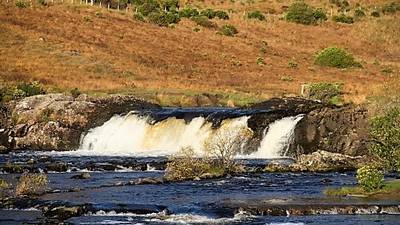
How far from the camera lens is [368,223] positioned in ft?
93.2

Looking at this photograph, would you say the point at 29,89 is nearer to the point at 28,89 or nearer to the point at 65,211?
the point at 28,89

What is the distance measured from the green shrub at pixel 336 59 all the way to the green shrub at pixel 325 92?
75.5 feet

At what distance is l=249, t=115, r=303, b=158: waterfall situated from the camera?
5341 centimetres

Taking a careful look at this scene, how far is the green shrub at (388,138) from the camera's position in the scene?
3606 centimetres

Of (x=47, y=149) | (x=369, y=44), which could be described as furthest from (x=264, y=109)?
(x=369, y=44)

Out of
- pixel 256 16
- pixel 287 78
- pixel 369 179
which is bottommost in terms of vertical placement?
pixel 287 78

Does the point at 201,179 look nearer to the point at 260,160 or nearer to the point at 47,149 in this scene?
the point at 260,160

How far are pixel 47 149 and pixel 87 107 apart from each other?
5.26 metres

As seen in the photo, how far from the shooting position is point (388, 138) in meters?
36.2

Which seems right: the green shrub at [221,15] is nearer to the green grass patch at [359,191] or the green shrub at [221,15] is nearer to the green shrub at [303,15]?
the green shrub at [303,15]

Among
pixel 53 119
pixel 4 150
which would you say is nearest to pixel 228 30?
pixel 53 119

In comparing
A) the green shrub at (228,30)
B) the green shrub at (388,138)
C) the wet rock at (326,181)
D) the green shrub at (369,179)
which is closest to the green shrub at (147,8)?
the green shrub at (228,30)

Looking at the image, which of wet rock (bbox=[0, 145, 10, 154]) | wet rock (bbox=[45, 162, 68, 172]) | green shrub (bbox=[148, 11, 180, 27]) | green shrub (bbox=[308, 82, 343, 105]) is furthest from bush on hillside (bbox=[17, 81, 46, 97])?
green shrub (bbox=[148, 11, 180, 27])

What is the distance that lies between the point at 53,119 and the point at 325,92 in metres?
23.9
